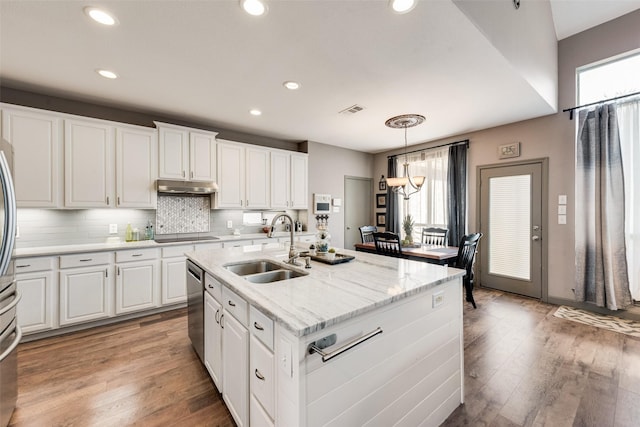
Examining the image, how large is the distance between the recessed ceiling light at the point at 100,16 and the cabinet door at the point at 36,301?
2.52 m

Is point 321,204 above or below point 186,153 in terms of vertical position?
below

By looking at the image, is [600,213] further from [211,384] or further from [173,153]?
[173,153]

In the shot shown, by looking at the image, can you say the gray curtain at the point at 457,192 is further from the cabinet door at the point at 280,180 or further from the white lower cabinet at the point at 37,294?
the white lower cabinet at the point at 37,294

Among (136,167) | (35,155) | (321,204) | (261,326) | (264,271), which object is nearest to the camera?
(261,326)

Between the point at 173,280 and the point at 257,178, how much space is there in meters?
2.04

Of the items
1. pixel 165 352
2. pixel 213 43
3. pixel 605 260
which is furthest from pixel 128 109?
pixel 605 260

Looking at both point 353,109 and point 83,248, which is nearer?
point 83,248

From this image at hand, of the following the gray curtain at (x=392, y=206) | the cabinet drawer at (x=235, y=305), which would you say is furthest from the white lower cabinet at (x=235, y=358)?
the gray curtain at (x=392, y=206)

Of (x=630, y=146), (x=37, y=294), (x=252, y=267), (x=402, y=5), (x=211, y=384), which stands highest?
(x=402, y=5)

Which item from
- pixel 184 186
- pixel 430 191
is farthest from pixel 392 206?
pixel 184 186

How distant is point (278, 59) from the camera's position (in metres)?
2.37

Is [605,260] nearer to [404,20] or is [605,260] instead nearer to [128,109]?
[404,20]

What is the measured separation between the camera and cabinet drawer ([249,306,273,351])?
1.21 metres

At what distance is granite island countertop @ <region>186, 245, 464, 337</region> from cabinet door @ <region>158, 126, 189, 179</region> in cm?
200
